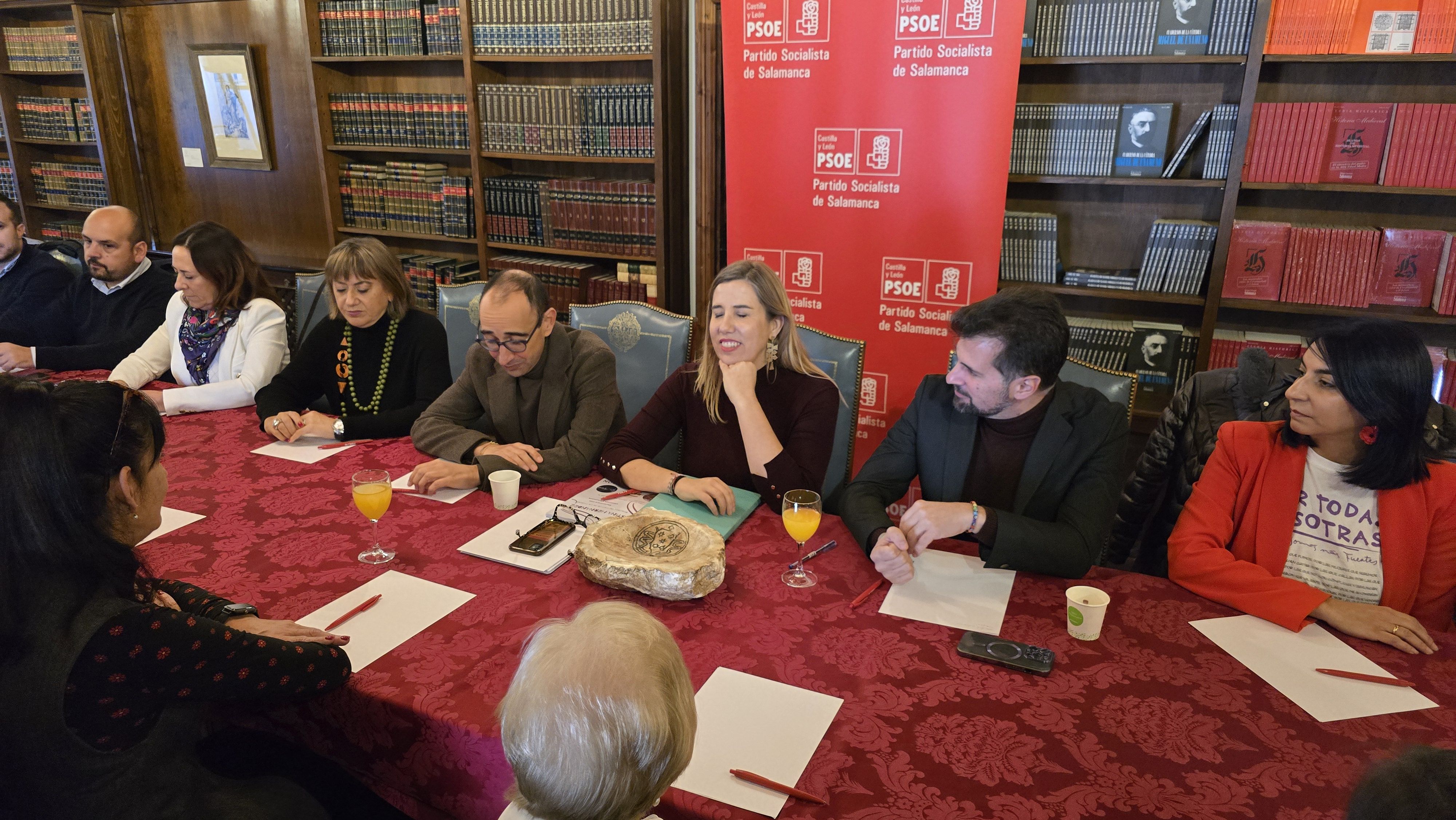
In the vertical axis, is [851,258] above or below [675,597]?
above

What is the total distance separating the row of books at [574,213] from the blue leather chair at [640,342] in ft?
3.89

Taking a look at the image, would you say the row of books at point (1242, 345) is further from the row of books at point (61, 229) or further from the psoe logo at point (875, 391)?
the row of books at point (61, 229)

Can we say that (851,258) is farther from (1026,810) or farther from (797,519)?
(1026,810)

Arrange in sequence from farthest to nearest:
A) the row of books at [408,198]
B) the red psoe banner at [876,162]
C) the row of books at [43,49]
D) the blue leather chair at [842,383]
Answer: the row of books at [43,49]
the row of books at [408,198]
the red psoe banner at [876,162]
the blue leather chair at [842,383]

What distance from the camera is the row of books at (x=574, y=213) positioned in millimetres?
3807

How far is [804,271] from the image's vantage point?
135 inches

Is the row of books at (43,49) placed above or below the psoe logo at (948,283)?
above

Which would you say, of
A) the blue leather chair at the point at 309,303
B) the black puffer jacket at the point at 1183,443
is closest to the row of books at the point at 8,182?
the blue leather chair at the point at 309,303

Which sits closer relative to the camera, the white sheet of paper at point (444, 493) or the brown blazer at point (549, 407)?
the white sheet of paper at point (444, 493)

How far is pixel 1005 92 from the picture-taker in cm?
288

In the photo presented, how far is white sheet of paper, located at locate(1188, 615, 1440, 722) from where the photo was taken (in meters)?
1.19

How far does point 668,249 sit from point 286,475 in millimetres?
2121

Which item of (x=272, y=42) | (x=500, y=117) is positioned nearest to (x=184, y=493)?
(x=500, y=117)

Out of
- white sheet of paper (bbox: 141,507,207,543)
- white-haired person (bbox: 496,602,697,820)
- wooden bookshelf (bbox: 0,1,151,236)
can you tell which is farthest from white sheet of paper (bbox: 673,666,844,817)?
wooden bookshelf (bbox: 0,1,151,236)
